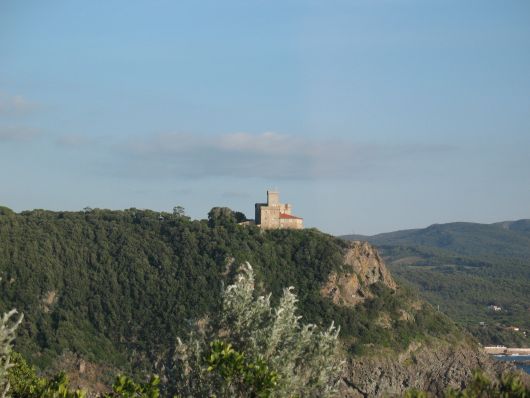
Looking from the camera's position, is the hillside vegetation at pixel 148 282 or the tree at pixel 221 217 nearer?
the hillside vegetation at pixel 148 282

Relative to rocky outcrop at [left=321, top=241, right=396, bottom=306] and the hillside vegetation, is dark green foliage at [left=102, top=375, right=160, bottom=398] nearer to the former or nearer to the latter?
the hillside vegetation

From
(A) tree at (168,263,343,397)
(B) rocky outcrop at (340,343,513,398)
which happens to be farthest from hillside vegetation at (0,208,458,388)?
(A) tree at (168,263,343,397)

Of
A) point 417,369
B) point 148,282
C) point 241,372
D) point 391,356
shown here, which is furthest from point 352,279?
point 241,372

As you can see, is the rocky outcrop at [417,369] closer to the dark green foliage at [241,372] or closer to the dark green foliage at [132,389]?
the dark green foliage at [241,372]

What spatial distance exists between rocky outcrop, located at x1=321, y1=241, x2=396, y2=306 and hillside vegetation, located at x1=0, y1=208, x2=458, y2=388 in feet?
2.79

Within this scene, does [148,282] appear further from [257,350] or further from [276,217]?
[257,350]

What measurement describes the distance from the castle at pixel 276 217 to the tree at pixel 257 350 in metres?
86.9

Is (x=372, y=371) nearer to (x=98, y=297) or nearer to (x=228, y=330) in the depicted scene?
(x=98, y=297)

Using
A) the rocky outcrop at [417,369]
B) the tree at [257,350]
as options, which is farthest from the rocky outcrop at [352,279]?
the tree at [257,350]

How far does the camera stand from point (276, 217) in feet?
380

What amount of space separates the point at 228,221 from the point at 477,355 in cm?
3181

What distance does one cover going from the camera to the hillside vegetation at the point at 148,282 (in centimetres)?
10644

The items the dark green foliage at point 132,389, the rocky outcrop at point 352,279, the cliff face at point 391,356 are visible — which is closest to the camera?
the dark green foliage at point 132,389

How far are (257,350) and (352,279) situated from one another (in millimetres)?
90934
